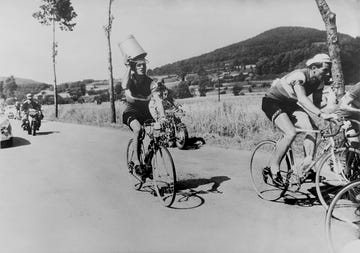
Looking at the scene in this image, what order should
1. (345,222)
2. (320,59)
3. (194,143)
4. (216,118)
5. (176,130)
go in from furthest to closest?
(216,118)
(194,143)
(176,130)
(320,59)
(345,222)

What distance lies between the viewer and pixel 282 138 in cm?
368

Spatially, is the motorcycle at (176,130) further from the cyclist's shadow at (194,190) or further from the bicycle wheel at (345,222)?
the bicycle wheel at (345,222)

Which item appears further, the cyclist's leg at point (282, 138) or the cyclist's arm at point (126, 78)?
the cyclist's arm at point (126, 78)

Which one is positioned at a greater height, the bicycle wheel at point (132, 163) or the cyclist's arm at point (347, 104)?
the cyclist's arm at point (347, 104)

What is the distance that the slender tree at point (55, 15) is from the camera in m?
3.55

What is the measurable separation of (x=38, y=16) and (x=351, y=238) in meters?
3.74

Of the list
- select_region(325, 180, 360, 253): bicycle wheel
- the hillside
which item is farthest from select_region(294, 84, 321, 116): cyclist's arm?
the hillside

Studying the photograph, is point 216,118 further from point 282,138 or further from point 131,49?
point 131,49

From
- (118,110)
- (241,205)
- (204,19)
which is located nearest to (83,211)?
(118,110)

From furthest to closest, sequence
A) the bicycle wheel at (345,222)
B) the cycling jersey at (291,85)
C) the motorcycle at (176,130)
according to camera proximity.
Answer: the motorcycle at (176,130)
the cycling jersey at (291,85)
the bicycle wheel at (345,222)

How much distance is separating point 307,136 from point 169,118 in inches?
62.5

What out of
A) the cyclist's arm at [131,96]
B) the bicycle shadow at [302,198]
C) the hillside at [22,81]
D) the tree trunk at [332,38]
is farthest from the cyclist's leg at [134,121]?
the tree trunk at [332,38]

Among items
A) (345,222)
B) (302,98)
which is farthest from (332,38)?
(345,222)

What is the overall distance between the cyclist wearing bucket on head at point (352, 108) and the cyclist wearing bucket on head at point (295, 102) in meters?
0.27
